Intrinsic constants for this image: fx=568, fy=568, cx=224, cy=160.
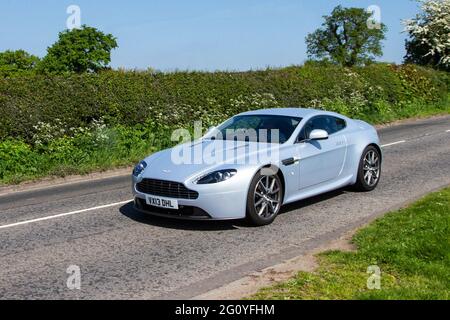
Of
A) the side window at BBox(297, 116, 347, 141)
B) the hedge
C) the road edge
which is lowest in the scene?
the road edge

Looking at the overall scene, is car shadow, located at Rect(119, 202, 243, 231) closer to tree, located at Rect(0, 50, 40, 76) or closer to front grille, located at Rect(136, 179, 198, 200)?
front grille, located at Rect(136, 179, 198, 200)

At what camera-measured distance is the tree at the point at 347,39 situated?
87.1 meters

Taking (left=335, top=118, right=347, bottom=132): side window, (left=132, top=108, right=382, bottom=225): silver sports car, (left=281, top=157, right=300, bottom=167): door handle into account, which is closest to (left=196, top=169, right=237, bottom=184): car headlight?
(left=132, top=108, right=382, bottom=225): silver sports car

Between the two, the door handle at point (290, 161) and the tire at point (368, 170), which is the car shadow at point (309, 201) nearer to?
the tire at point (368, 170)

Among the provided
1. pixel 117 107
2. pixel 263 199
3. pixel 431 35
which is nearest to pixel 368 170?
pixel 263 199

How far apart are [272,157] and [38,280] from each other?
3.49 meters

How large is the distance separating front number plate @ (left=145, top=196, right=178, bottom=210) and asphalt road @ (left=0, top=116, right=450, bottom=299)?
346 mm

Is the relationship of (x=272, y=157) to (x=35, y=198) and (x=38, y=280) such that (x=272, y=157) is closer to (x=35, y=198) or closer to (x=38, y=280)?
(x=38, y=280)

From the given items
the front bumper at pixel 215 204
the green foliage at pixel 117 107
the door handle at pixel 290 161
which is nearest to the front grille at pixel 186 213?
the front bumper at pixel 215 204

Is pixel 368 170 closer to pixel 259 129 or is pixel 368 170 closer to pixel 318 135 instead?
pixel 318 135

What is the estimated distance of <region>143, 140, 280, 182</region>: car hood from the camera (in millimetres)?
7398

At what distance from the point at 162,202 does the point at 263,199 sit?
4.40ft
